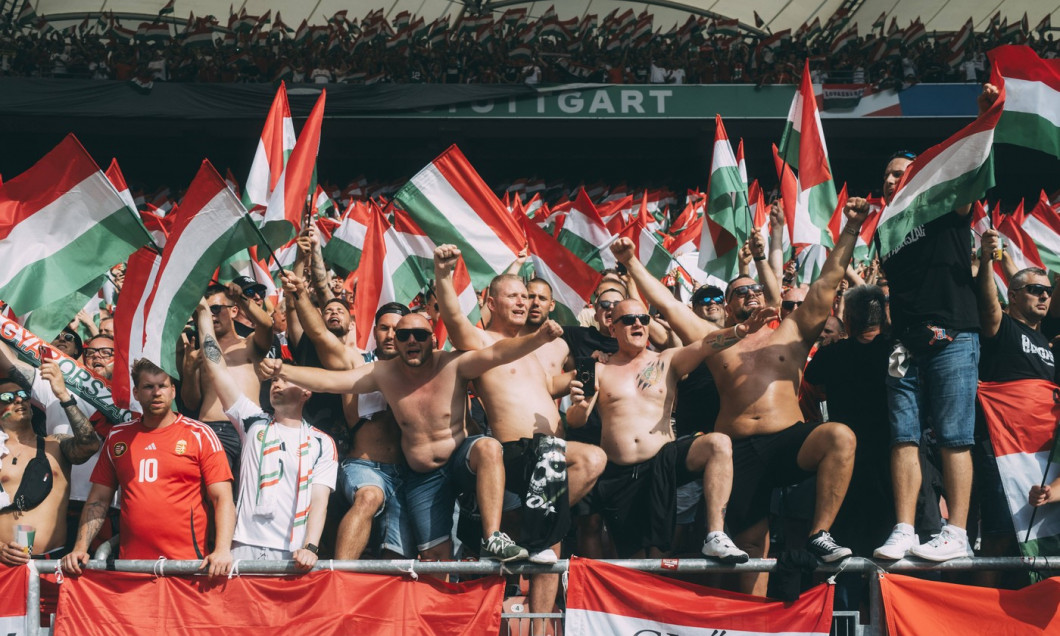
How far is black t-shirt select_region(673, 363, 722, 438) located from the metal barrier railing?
1.37m

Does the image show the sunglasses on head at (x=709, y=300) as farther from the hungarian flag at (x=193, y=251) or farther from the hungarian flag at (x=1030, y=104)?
the hungarian flag at (x=193, y=251)

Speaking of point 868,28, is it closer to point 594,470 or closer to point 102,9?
point 102,9

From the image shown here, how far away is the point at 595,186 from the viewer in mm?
24031

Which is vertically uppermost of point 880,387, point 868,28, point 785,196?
point 868,28

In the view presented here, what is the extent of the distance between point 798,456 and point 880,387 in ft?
1.82

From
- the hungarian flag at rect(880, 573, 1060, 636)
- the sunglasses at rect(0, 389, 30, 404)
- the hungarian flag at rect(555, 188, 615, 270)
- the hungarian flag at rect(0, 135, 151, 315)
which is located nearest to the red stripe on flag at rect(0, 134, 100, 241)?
the hungarian flag at rect(0, 135, 151, 315)

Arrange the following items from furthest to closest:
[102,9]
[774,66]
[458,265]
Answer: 1. [102,9]
2. [774,66]
3. [458,265]

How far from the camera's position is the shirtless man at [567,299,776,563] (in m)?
5.76

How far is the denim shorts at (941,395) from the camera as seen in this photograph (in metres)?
5.48

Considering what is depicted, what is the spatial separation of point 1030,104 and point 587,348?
8.99 ft

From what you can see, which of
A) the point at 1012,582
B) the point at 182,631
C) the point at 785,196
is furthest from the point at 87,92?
the point at 1012,582

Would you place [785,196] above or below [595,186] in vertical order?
below

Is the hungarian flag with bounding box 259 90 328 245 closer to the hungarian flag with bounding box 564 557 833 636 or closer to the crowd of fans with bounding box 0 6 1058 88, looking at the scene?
the hungarian flag with bounding box 564 557 833 636

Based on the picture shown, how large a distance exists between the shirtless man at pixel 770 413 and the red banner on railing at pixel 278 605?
139cm
